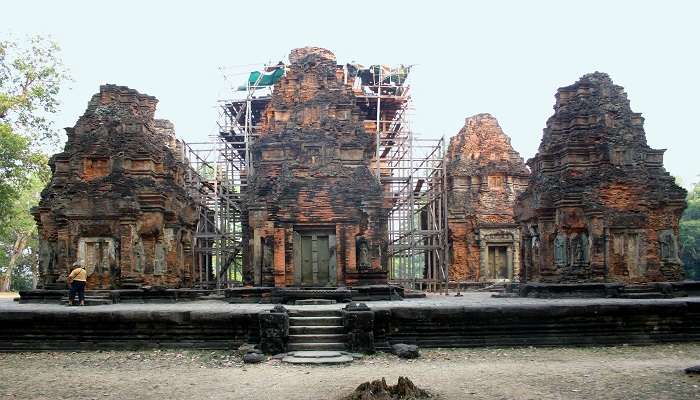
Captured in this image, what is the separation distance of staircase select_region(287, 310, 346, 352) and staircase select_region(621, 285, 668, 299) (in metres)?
7.89

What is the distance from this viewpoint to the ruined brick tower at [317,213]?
15883mm

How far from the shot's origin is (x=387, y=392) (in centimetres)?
645

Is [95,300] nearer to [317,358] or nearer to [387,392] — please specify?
[317,358]

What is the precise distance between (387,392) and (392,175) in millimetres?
19060

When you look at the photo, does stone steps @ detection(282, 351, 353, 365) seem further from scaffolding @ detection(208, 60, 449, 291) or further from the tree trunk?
the tree trunk

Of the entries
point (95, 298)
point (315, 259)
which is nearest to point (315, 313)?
point (315, 259)

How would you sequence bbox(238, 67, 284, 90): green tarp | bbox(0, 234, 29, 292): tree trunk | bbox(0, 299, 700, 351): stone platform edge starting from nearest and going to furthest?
bbox(0, 299, 700, 351): stone platform edge, bbox(238, 67, 284, 90): green tarp, bbox(0, 234, 29, 292): tree trunk

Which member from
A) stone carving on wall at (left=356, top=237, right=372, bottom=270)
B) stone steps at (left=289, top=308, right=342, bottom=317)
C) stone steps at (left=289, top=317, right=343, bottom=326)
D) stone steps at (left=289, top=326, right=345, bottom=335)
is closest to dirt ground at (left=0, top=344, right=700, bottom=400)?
stone steps at (left=289, top=326, right=345, bottom=335)

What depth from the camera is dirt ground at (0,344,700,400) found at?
6961mm

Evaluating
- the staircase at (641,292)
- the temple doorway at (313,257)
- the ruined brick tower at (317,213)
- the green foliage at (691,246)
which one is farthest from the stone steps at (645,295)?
the green foliage at (691,246)

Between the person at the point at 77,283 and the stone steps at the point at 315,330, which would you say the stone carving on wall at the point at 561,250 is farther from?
the person at the point at 77,283

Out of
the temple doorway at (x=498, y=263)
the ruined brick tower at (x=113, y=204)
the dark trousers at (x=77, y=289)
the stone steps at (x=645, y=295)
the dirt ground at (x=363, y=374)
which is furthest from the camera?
the temple doorway at (x=498, y=263)

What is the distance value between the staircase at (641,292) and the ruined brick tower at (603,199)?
0.56 metres

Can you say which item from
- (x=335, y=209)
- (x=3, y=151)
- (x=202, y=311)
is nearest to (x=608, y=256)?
(x=335, y=209)
